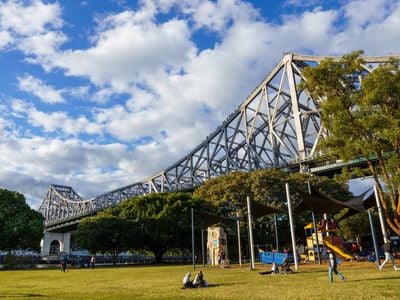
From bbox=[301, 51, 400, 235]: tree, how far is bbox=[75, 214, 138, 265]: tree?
113 feet

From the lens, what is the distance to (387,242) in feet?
61.0

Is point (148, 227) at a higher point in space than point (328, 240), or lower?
higher

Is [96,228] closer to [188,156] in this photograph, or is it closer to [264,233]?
[264,233]

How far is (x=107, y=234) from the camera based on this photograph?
50781mm

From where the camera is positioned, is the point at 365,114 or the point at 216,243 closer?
the point at 365,114

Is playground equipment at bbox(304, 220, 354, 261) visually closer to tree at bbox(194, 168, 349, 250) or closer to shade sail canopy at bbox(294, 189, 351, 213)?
shade sail canopy at bbox(294, 189, 351, 213)

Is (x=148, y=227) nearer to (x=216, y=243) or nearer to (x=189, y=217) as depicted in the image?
(x=189, y=217)

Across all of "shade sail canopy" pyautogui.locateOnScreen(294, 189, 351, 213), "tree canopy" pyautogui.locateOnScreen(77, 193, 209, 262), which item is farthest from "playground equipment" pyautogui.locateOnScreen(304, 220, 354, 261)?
"tree canopy" pyautogui.locateOnScreen(77, 193, 209, 262)

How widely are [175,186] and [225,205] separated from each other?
5076 cm

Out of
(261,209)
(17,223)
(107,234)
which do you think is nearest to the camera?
(261,209)

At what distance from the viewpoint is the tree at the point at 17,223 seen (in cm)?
5106

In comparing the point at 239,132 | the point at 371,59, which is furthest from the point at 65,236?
the point at 371,59

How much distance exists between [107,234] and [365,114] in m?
39.1

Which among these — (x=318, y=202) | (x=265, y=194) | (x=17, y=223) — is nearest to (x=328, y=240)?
(x=318, y=202)
